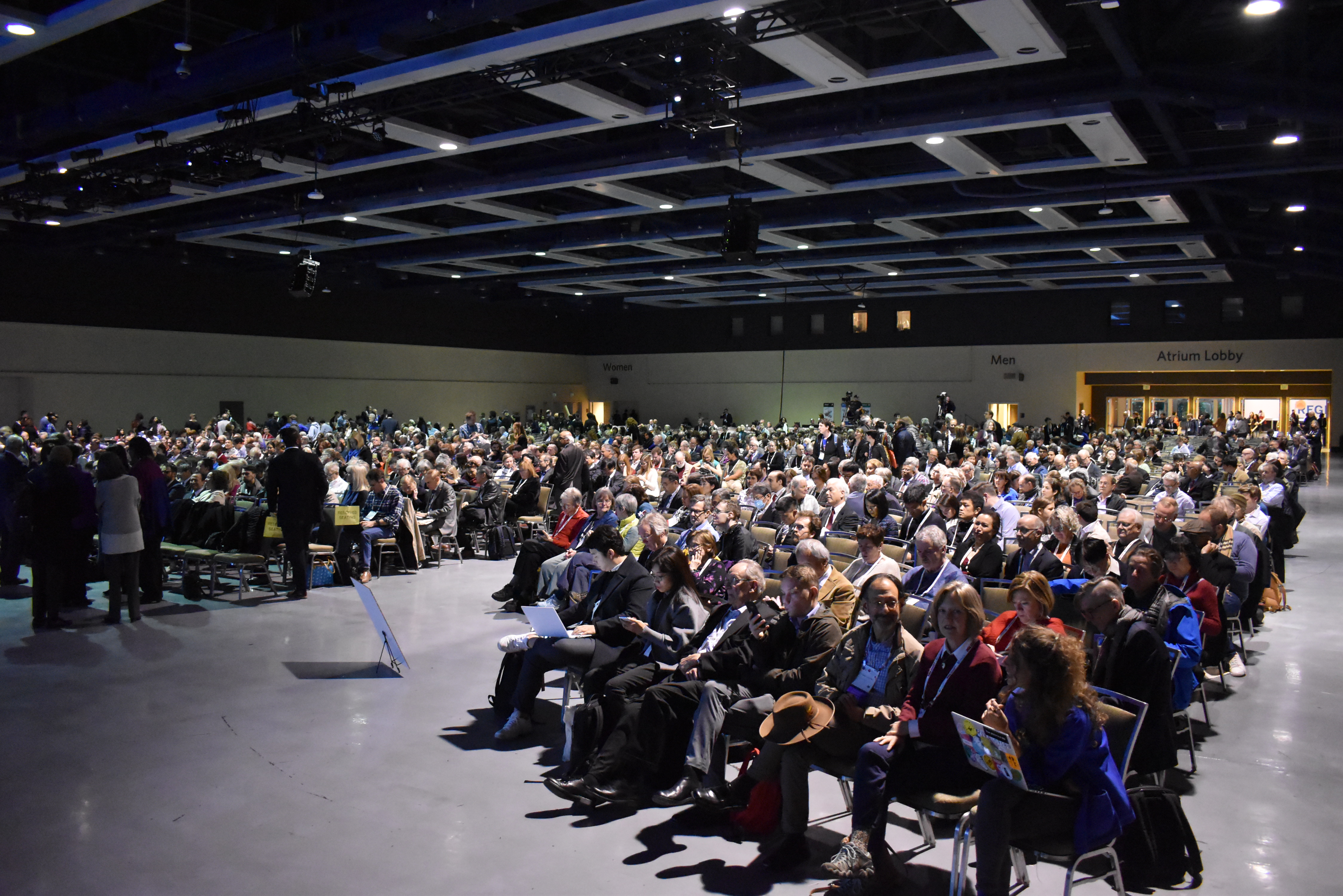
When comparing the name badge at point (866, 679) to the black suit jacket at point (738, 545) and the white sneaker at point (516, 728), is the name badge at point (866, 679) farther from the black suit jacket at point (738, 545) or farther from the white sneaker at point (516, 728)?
the black suit jacket at point (738, 545)

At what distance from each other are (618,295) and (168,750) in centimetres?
2671

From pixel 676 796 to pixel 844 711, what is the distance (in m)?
0.92

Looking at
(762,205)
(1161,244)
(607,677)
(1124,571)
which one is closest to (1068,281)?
(1161,244)

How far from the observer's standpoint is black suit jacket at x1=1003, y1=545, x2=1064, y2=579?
19.0ft

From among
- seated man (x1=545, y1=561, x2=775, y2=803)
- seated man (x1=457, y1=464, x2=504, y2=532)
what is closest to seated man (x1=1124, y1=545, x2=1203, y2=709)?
seated man (x1=545, y1=561, x2=775, y2=803)

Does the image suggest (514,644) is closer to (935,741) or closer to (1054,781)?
(935,741)

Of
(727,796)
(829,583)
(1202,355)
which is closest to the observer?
(727,796)

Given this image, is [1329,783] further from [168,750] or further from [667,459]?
[667,459]

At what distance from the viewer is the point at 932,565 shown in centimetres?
508

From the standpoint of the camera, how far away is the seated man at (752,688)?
4156 millimetres

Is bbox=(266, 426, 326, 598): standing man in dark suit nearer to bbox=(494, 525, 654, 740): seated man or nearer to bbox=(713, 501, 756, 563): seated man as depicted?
bbox=(713, 501, 756, 563): seated man

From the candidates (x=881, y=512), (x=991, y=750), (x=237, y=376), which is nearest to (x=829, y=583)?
(x=991, y=750)

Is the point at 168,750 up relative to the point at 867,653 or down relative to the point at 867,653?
down

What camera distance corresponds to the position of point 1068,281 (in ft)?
84.3
